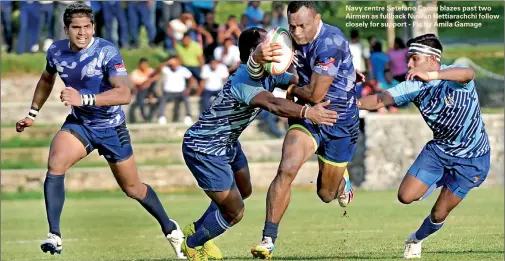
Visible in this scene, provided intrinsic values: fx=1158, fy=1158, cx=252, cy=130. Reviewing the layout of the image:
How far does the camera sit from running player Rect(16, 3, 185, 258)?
11.9 meters

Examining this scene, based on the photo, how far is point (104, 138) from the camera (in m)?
12.3

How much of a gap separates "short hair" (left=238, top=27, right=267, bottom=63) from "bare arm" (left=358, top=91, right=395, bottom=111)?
1361mm

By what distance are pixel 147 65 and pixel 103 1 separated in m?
1.95

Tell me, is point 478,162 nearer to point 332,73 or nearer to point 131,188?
point 332,73

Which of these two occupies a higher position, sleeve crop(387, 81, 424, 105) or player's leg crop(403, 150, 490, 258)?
sleeve crop(387, 81, 424, 105)

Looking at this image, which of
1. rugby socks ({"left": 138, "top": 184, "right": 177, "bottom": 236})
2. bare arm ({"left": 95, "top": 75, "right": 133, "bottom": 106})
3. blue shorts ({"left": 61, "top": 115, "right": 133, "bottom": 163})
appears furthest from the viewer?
rugby socks ({"left": 138, "top": 184, "right": 177, "bottom": 236})

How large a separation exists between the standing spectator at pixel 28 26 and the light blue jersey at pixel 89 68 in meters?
16.9

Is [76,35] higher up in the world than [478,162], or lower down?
higher up

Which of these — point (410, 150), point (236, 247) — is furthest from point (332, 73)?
point (410, 150)

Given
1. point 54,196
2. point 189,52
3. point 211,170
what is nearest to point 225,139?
point 211,170

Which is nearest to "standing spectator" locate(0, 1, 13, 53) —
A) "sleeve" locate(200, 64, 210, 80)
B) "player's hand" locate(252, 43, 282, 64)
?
"sleeve" locate(200, 64, 210, 80)

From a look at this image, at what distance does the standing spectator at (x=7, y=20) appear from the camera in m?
29.0

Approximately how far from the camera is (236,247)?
13984 mm

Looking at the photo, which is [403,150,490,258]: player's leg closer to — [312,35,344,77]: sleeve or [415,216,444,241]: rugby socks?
[415,216,444,241]: rugby socks
